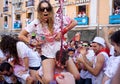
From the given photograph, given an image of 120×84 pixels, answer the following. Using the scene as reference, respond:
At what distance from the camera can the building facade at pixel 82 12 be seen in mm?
24078

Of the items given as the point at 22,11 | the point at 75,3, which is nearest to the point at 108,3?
the point at 75,3

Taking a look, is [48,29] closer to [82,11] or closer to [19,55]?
[19,55]

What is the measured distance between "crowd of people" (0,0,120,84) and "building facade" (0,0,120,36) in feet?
59.4

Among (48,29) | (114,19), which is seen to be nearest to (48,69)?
(48,29)

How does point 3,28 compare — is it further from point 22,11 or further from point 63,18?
point 63,18

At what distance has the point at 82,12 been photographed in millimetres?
26750

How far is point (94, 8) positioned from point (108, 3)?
1208mm

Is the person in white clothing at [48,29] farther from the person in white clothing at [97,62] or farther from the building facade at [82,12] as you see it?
the building facade at [82,12]

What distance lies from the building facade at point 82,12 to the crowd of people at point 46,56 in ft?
59.4

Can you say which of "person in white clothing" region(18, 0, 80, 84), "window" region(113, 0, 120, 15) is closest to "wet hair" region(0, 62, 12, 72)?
"person in white clothing" region(18, 0, 80, 84)

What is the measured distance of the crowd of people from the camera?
4422 millimetres

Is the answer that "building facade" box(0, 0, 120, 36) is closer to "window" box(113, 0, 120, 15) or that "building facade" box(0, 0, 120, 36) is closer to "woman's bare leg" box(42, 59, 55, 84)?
"window" box(113, 0, 120, 15)

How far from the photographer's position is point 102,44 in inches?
201

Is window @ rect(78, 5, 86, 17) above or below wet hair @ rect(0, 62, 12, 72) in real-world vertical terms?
above
